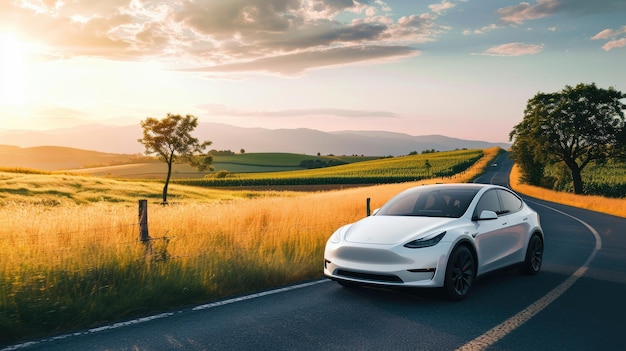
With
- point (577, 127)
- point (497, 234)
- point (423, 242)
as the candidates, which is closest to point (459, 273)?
point (423, 242)

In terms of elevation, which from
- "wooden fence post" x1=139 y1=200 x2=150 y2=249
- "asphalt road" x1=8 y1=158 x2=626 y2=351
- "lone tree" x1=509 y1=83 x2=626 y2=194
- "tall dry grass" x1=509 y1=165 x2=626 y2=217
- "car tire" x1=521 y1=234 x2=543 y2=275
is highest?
"lone tree" x1=509 y1=83 x2=626 y2=194

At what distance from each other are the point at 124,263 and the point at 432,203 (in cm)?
475

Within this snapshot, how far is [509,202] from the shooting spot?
8977 mm

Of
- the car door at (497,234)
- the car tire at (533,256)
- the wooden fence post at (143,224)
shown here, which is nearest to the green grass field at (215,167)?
the wooden fence post at (143,224)

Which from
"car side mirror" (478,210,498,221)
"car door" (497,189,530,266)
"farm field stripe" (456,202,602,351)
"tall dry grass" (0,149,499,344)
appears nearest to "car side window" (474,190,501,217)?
"car door" (497,189,530,266)

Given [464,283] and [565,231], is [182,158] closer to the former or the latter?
[565,231]

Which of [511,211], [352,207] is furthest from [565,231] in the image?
Answer: [511,211]

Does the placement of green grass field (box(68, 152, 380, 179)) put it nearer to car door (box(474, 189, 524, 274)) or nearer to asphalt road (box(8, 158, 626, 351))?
car door (box(474, 189, 524, 274))

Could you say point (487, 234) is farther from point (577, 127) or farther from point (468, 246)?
point (577, 127)

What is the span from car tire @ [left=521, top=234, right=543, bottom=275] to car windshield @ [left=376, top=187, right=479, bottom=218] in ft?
5.42

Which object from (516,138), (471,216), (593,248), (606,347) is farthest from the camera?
(516,138)

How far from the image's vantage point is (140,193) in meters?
46.0

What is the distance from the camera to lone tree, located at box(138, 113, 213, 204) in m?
58.0

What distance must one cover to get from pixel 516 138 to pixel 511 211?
50801mm
